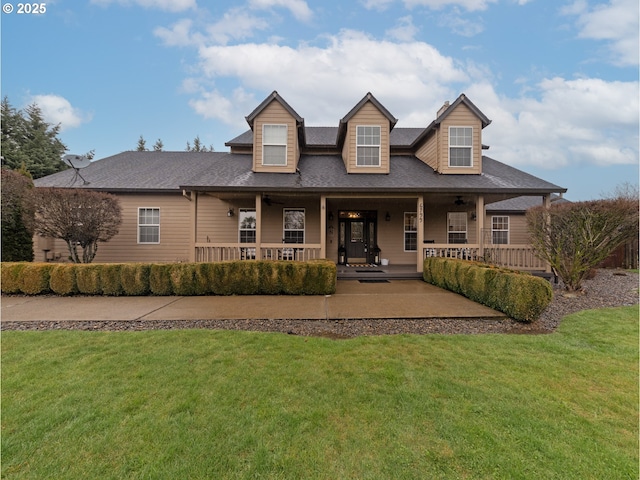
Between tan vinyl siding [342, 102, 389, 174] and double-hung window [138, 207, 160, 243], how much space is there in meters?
8.62

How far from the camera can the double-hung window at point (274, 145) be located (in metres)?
10.6

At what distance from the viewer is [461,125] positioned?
34.9 ft

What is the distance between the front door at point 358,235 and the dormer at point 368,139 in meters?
2.41

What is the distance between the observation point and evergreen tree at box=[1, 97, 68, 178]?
2586 centimetres

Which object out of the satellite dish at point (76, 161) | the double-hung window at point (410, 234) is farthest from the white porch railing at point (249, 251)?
the satellite dish at point (76, 161)

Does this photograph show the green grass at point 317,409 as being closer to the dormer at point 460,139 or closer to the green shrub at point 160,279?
the green shrub at point 160,279

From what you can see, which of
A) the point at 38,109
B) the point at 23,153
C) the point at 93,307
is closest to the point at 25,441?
the point at 93,307

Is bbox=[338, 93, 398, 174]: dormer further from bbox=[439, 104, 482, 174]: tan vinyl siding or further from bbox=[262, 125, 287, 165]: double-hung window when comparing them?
bbox=[262, 125, 287, 165]: double-hung window

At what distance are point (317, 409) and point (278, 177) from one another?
8.75 metres

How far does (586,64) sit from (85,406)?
20.3 m

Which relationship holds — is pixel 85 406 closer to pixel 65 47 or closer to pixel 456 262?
pixel 456 262

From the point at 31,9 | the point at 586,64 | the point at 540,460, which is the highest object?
the point at 586,64

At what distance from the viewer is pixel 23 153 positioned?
26.0 meters

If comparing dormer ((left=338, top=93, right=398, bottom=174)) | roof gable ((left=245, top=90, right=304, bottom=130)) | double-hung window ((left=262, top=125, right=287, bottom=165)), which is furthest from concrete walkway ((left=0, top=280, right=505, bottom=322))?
roof gable ((left=245, top=90, right=304, bottom=130))
